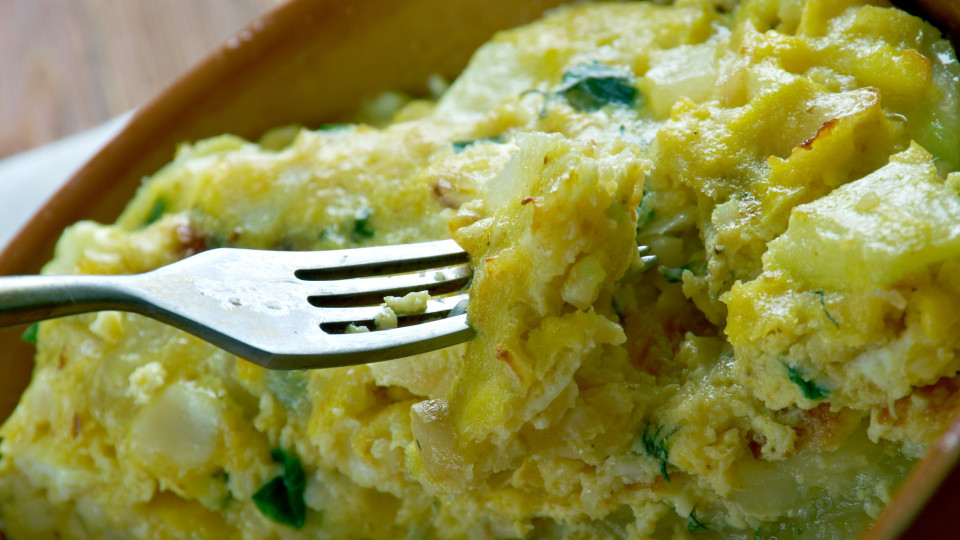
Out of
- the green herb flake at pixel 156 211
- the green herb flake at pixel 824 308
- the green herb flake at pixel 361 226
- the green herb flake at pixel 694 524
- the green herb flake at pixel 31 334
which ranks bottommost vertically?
the green herb flake at pixel 694 524

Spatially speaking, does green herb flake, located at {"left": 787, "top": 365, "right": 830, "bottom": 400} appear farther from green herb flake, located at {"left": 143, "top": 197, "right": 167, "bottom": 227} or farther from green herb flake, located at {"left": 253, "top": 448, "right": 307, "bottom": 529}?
green herb flake, located at {"left": 143, "top": 197, "right": 167, "bottom": 227}

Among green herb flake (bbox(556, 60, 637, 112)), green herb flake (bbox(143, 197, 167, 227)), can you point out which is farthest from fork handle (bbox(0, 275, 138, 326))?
green herb flake (bbox(556, 60, 637, 112))

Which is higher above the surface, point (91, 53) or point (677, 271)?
point (677, 271)

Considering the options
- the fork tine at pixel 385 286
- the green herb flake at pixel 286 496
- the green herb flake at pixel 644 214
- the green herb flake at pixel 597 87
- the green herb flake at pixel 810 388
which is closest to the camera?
the green herb flake at pixel 810 388

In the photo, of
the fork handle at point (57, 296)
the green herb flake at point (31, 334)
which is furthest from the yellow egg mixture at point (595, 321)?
the fork handle at point (57, 296)

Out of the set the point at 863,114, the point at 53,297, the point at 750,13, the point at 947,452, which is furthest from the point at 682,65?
the point at 53,297

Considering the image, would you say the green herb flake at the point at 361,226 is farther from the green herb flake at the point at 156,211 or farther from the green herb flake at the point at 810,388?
the green herb flake at the point at 810,388

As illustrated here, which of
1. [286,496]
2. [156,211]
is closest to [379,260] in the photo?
[286,496]

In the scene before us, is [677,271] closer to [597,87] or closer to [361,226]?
[597,87]
